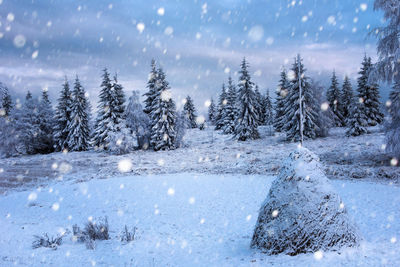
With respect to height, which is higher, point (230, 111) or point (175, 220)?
point (230, 111)

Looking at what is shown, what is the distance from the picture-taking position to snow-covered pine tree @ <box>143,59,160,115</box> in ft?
118

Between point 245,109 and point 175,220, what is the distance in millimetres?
30359

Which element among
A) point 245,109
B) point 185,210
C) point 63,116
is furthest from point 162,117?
point 185,210

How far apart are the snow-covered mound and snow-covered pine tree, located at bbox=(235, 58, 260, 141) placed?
107 feet

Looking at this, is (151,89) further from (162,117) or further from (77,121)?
(77,121)

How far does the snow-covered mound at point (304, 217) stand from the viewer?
16.2ft

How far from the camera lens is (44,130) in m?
43.5

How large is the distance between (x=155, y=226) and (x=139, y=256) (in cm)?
289

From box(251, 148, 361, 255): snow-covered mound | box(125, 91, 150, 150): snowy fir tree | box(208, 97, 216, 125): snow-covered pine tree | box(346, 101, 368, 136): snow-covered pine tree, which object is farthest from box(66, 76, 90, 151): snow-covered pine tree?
box(208, 97, 216, 125): snow-covered pine tree

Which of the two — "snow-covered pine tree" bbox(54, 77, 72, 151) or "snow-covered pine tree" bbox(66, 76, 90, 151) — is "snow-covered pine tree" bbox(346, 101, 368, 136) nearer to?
"snow-covered pine tree" bbox(66, 76, 90, 151)

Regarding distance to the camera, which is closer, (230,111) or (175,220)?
(175,220)

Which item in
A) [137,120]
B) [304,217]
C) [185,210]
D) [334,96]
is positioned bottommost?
[185,210]

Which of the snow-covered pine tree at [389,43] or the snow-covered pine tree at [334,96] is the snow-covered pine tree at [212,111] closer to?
the snow-covered pine tree at [334,96]

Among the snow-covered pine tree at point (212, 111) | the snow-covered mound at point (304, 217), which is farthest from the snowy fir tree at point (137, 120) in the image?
the snow-covered pine tree at point (212, 111)
